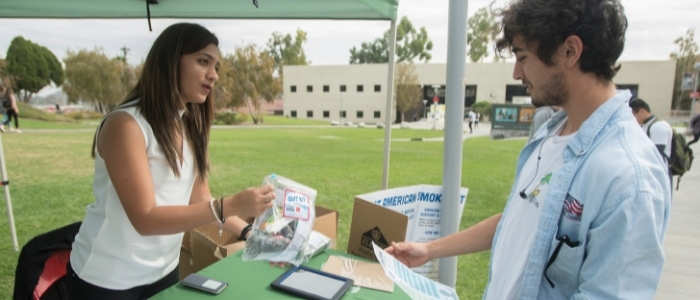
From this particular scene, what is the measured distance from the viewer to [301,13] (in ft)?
8.37

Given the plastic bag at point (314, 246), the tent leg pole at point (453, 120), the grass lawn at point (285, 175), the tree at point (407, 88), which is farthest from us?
the tree at point (407, 88)

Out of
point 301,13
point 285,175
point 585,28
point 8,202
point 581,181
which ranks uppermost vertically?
point 301,13

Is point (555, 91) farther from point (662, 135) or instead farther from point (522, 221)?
point (662, 135)

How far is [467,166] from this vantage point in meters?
10.0

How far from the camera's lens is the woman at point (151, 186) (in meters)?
1.22

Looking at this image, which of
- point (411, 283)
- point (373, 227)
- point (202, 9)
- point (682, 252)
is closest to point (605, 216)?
point (411, 283)

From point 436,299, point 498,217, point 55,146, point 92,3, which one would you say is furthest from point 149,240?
point 55,146

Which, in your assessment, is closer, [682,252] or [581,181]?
[581,181]

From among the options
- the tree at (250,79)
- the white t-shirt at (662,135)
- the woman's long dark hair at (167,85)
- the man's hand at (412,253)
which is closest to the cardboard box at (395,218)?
the man's hand at (412,253)

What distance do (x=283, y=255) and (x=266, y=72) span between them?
3369 cm

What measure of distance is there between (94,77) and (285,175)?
83.1 feet

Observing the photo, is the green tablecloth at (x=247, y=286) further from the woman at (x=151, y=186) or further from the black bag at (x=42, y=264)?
the black bag at (x=42, y=264)

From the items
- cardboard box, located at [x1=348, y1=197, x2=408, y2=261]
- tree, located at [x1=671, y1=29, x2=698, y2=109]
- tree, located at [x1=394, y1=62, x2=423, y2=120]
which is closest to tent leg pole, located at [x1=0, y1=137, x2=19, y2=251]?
cardboard box, located at [x1=348, y1=197, x2=408, y2=261]

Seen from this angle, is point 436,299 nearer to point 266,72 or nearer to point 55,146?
point 55,146
